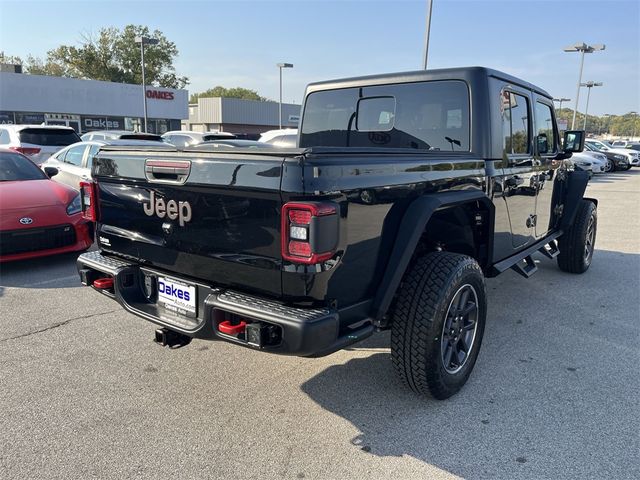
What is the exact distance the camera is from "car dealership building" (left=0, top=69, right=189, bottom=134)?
2817cm

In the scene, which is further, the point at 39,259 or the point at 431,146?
the point at 39,259

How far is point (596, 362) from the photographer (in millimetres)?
3570

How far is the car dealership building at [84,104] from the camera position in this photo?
2817 cm

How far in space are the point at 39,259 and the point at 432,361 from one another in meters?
5.37

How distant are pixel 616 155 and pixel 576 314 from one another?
1057 inches

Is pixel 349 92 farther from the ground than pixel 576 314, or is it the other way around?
pixel 349 92

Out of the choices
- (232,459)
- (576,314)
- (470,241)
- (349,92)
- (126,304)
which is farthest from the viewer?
(576,314)

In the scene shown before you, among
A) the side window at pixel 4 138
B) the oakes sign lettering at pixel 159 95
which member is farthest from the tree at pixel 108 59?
the side window at pixel 4 138

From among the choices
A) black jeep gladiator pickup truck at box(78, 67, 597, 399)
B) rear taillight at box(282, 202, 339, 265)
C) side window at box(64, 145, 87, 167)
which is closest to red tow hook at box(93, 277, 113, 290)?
black jeep gladiator pickup truck at box(78, 67, 597, 399)

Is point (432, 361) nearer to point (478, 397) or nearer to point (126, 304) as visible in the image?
point (478, 397)

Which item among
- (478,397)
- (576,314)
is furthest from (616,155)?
(478,397)

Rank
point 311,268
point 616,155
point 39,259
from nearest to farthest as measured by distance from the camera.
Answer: point 311,268, point 39,259, point 616,155

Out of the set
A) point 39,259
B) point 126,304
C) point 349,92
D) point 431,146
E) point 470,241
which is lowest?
point 39,259

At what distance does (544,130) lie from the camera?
15.7ft
